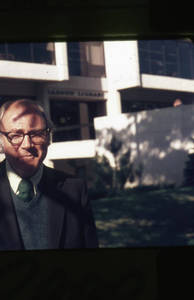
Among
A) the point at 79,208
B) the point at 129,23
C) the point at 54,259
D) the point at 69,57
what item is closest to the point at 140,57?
the point at 129,23

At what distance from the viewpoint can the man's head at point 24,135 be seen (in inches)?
188

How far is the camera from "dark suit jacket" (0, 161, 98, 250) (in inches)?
186

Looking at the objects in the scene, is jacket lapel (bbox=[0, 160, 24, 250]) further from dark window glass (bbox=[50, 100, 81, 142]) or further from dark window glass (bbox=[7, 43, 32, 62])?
dark window glass (bbox=[7, 43, 32, 62])

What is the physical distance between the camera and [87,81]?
4988 mm

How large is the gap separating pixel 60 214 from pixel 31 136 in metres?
0.84

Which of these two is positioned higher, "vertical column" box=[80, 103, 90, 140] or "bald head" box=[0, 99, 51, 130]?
"bald head" box=[0, 99, 51, 130]

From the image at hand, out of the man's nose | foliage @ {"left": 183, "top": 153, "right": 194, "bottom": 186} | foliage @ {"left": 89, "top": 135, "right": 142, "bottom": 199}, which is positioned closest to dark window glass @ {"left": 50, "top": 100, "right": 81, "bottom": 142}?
the man's nose

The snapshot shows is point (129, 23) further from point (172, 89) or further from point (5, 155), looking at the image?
point (5, 155)

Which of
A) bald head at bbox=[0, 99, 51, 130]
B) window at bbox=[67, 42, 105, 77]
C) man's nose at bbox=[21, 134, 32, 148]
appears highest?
window at bbox=[67, 42, 105, 77]

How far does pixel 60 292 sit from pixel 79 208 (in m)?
0.84

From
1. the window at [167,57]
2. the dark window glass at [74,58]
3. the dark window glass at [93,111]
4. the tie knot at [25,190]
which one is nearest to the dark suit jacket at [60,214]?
the tie knot at [25,190]

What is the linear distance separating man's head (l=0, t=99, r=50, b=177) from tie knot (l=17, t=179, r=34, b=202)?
0.08m

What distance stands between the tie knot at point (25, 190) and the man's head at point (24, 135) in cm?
8

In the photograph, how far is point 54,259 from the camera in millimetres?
4688
